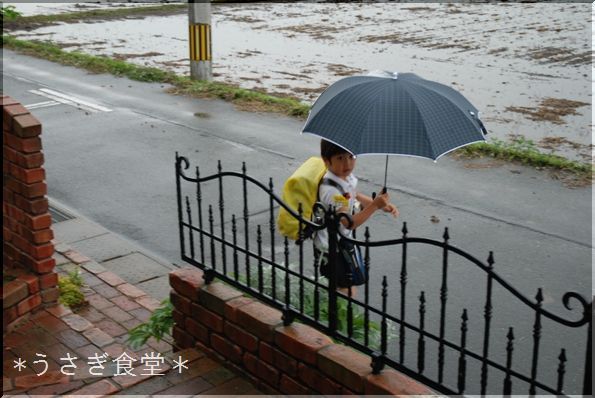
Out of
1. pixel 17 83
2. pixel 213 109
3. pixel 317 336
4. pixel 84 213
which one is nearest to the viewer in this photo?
pixel 317 336

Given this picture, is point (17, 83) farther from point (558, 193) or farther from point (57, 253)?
point (558, 193)

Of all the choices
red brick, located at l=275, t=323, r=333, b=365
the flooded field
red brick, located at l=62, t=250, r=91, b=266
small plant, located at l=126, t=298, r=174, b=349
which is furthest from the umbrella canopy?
the flooded field

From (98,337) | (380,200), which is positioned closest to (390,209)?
(380,200)

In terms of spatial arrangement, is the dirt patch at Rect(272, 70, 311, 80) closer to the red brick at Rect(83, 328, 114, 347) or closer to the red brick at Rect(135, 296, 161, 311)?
the red brick at Rect(135, 296, 161, 311)

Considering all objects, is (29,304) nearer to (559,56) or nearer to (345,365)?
(345,365)

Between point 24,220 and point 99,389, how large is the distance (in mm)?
1436

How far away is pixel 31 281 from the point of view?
17.2ft

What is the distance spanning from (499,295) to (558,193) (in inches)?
108

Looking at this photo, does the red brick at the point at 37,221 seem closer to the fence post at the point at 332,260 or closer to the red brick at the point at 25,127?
the red brick at the point at 25,127

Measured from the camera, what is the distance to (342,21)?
22.9 m

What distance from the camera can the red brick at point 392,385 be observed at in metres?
3.48

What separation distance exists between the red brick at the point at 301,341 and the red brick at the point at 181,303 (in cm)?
84

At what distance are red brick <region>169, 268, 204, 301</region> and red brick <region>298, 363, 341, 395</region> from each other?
3.06 feet

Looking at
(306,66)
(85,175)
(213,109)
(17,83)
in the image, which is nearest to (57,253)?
(85,175)
